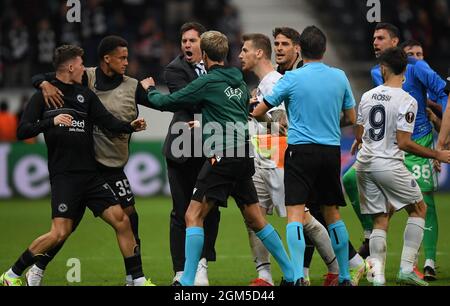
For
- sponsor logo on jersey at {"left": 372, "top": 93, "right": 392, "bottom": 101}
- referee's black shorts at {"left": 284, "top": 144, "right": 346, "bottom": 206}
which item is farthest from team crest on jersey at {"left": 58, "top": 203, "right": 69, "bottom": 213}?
sponsor logo on jersey at {"left": 372, "top": 93, "right": 392, "bottom": 101}

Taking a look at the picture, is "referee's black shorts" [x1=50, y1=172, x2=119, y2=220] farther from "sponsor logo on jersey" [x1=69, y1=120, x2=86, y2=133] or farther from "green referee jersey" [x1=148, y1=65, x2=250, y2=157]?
"green referee jersey" [x1=148, y1=65, x2=250, y2=157]

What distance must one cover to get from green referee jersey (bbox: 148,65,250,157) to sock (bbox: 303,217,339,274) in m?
1.07

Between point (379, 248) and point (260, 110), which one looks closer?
point (260, 110)

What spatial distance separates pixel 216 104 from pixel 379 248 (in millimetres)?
2132

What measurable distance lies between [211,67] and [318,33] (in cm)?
103

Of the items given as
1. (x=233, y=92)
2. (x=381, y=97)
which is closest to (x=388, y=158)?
(x=381, y=97)

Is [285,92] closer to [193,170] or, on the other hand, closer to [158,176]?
[193,170]

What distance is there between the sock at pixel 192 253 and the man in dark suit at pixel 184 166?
74 cm

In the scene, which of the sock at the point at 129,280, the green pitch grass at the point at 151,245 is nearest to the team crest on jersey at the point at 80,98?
the sock at the point at 129,280

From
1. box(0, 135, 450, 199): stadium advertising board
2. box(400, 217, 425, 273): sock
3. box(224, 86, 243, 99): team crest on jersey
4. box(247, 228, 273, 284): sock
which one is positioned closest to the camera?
box(224, 86, 243, 99): team crest on jersey

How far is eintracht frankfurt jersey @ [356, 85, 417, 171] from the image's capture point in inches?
357

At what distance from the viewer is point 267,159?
31.8 ft

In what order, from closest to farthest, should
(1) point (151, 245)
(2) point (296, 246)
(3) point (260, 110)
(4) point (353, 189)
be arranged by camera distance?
(2) point (296, 246)
(3) point (260, 110)
(4) point (353, 189)
(1) point (151, 245)

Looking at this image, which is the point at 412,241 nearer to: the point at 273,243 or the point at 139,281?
the point at 273,243
